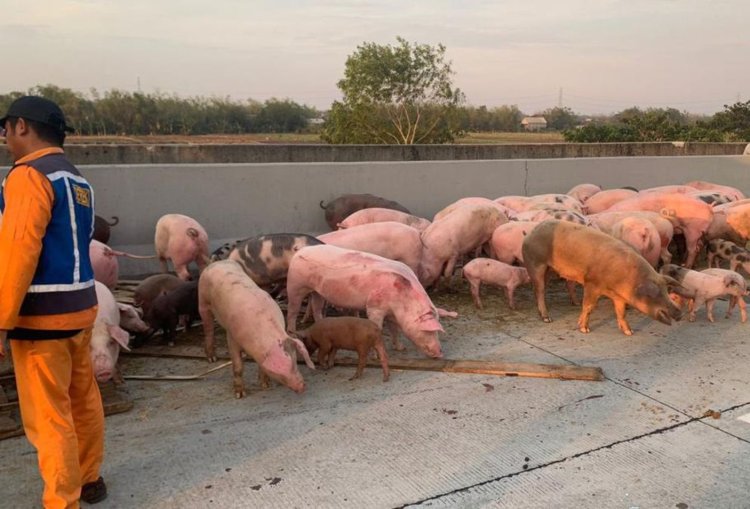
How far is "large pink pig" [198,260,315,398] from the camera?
4520 mm

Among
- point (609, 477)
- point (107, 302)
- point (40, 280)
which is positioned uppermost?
point (40, 280)

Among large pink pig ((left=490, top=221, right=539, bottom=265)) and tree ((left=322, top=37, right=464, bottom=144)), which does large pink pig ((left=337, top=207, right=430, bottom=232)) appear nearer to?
large pink pig ((left=490, top=221, right=539, bottom=265))

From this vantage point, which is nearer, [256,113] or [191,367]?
[191,367]

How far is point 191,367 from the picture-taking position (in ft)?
17.1

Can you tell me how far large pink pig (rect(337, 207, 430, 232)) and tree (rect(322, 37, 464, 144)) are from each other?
54.5 feet

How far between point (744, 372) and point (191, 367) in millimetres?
4326

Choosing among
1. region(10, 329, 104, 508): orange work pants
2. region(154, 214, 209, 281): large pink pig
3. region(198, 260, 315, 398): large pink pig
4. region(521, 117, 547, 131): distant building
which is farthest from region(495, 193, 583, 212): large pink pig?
region(521, 117, 547, 131): distant building

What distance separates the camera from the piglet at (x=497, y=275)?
691cm

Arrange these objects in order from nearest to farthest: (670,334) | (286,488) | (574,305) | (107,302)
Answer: (286,488)
(107,302)
(670,334)
(574,305)

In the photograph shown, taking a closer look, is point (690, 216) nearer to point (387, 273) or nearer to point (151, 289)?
point (387, 273)

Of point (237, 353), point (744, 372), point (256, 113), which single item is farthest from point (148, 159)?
point (256, 113)

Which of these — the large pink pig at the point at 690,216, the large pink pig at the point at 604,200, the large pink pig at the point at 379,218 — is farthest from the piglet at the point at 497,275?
the large pink pig at the point at 604,200

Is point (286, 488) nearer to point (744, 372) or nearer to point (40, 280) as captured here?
point (40, 280)

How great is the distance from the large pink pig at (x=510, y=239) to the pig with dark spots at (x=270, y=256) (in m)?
2.31
